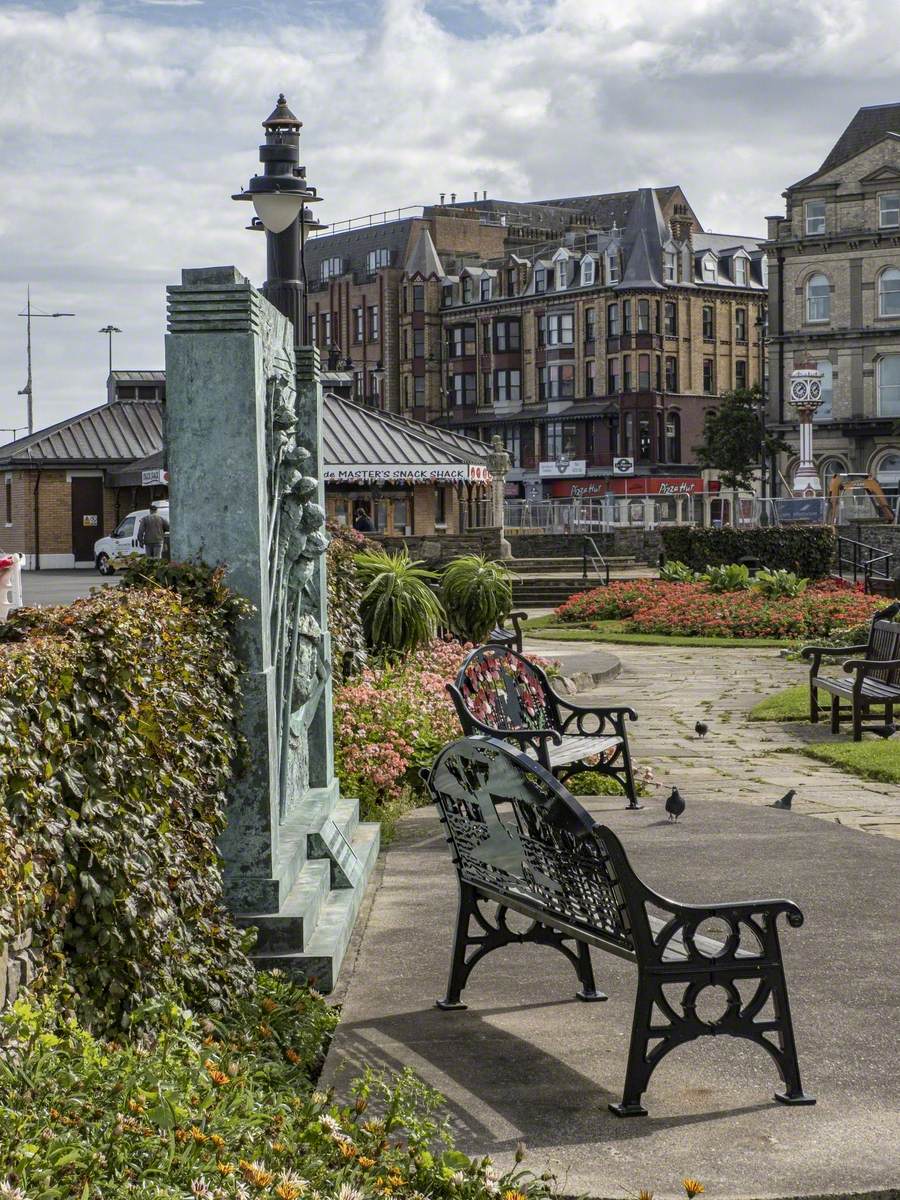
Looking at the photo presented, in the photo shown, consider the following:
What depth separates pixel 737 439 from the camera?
220 feet

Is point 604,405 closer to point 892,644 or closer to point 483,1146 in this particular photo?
point 892,644

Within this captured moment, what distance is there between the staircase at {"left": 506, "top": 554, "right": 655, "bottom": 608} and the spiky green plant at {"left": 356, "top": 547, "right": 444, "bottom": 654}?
1733cm

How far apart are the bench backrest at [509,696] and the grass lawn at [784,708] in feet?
18.4

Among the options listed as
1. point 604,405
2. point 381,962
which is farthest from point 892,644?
point 604,405

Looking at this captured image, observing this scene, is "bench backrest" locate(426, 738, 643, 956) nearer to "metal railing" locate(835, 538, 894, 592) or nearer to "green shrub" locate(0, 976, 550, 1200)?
"green shrub" locate(0, 976, 550, 1200)

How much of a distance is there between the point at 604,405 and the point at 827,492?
2061 centimetres

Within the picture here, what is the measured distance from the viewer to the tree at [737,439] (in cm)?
6706

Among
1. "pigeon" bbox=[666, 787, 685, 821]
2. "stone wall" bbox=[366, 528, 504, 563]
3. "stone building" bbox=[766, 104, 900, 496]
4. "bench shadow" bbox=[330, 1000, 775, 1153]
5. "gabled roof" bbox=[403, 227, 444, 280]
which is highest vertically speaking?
"gabled roof" bbox=[403, 227, 444, 280]

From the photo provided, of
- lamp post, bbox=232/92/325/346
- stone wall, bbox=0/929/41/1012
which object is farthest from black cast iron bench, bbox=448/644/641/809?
stone wall, bbox=0/929/41/1012

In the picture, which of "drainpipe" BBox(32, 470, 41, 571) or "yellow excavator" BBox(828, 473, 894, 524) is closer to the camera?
"yellow excavator" BBox(828, 473, 894, 524)

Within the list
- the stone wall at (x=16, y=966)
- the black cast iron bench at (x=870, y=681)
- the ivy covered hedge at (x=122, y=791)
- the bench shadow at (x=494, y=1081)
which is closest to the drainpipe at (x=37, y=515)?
the black cast iron bench at (x=870, y=681)

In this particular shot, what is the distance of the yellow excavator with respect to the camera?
4500cm

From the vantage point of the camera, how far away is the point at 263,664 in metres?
5.60

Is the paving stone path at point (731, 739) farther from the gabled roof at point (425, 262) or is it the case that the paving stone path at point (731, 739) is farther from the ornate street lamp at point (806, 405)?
the gabled roof at point (425, 262)
